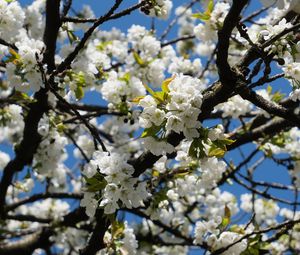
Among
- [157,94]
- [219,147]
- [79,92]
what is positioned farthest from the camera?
[79,92]

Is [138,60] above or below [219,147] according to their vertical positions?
above

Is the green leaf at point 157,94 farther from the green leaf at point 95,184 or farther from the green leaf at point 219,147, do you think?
the green leaf at point 95,184

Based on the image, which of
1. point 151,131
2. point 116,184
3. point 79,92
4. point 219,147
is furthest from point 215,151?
point 79,92

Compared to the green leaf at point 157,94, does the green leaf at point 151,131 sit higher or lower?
lower

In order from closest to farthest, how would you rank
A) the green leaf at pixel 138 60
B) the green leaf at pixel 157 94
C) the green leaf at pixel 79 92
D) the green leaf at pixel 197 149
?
the green leaf at pixel 157 94 < the green leaf at pixel 197 149 < the green leaf at pixel 79 92 < the green leaf at pixel 138 60

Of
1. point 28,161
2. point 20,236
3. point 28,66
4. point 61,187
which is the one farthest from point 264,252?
point 61,187

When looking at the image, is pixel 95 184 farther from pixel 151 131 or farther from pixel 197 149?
pixel 197 149

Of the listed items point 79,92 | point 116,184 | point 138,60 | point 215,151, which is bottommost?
point 116,184

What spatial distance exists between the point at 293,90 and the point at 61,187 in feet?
14.6

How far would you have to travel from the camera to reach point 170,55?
17.0 feet

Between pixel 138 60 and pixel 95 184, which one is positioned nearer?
pixel 95 184

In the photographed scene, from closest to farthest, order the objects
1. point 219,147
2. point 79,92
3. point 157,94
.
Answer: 1. point 157,94
2. point 219,147
3. point 79,92

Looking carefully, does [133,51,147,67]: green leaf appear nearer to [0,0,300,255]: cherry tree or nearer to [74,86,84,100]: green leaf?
[0,0,300,255]: cherry tree

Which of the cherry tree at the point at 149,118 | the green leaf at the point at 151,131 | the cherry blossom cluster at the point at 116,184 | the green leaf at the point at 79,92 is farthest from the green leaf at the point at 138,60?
the green leaf at the point at 151,131
